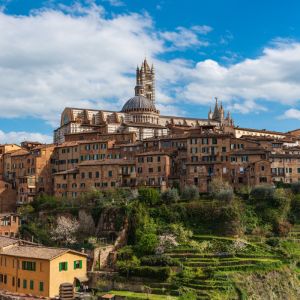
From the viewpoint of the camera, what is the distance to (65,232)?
6656 centimetres

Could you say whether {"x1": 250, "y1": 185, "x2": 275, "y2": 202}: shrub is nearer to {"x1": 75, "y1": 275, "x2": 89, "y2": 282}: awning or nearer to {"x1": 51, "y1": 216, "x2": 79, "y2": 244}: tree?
{"x1": 51, "y1": 216, "x2": 79, "y2": 244}: tree

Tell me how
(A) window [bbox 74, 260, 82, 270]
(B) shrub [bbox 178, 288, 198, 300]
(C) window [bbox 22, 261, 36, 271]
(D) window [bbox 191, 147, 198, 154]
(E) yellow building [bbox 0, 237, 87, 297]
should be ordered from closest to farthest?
(B) shrub [bbox 178, 288, 198, 300] → (E) yellow building [bbox 0, 237, 87, 297] → (C) window [bbox 22, 261, 36, 271] → (A) window [bbox 74, 260, 82, 270] → (D) window [bbox 191, 147, 198, 154]

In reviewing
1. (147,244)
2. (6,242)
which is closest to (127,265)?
(147,244)

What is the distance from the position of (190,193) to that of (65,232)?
16291 mm

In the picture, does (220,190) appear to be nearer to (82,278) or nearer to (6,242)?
(82,278)

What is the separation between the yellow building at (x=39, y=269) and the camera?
50.6 m

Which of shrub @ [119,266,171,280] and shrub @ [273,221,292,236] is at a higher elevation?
shrub @ [273,221,292,236]

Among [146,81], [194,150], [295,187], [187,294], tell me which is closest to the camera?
[187,294]

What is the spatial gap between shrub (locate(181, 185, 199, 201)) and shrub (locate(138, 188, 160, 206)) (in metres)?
3.47

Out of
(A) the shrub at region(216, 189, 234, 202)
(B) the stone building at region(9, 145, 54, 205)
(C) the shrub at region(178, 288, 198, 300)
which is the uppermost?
(B) the stone building at region(9, 145, 54, 205)

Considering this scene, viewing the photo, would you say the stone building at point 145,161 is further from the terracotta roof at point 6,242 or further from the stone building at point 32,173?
the terracotta roof at point 6,242

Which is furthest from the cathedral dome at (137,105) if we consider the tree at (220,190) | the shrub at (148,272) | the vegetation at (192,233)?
the shrub at (148,272)

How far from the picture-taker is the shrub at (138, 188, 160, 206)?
6775cm

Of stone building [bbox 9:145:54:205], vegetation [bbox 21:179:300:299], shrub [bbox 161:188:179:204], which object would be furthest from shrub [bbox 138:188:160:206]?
stone building [bbox 9:145:54:205]
